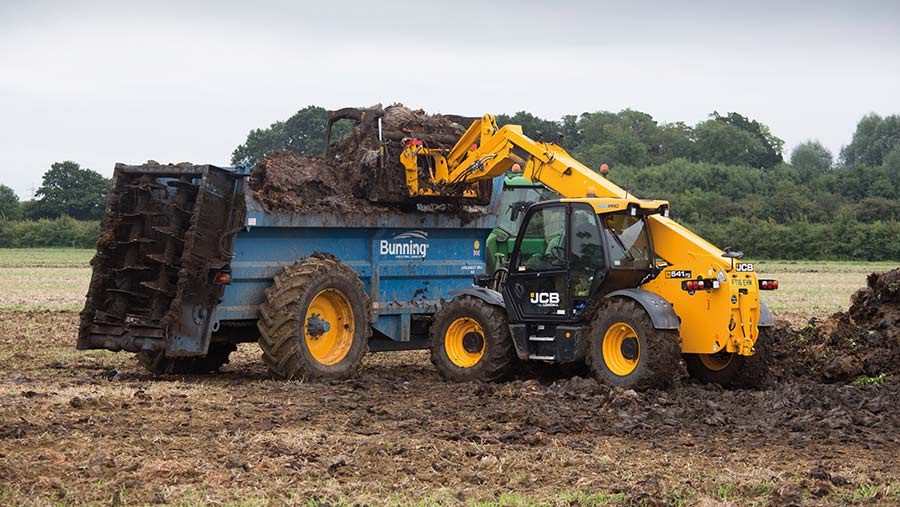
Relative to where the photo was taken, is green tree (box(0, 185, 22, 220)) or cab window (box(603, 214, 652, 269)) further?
green tree (box(0, 185, 22, 220))

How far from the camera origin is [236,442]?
32.0 ft

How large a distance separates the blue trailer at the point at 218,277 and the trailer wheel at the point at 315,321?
1 cm

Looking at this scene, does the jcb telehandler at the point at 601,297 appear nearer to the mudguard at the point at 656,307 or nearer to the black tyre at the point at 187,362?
the mudguard at the point at 656,307

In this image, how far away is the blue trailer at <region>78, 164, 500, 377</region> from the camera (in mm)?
13578

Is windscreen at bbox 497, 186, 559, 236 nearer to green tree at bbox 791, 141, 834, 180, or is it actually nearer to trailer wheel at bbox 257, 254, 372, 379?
trailer wheel at bbox 257, 254, 372, 379

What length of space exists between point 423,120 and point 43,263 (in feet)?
127

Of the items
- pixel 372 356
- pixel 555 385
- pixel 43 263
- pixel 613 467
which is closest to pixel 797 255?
pixel 43 263

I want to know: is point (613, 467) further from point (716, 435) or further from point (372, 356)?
point (372, 356)

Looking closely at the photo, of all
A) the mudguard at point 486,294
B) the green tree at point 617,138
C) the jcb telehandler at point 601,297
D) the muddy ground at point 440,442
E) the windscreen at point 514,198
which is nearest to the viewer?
the muddy ground at point 440,442

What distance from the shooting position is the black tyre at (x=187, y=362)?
14.8m

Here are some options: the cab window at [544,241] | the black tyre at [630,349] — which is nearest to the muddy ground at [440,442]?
the black tyre at [630,349]

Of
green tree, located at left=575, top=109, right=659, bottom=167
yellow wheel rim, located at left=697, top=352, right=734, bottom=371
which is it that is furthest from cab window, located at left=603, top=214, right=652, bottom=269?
green tree, located at left=575, top=109, right=659, bottom=167

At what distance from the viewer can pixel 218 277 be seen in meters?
13.6

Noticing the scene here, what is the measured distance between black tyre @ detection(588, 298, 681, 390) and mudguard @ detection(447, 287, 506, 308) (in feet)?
4.71
